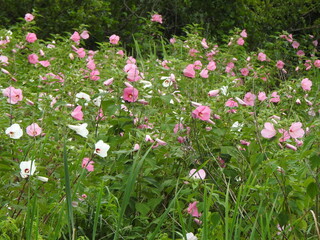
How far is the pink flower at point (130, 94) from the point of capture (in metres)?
2.63

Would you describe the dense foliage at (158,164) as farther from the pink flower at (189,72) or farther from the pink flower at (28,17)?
the pink flower at (28,17)

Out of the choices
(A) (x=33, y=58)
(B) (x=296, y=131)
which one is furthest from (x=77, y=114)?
(A) (x=33, y=58)


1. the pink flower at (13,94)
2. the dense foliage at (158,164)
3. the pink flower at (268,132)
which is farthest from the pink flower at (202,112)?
the pink flower at (13,94)

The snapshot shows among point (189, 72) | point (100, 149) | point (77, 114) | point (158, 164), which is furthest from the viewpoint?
point (189, 72)

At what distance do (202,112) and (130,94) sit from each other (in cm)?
33

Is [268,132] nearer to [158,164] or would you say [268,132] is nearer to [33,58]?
[158,164]

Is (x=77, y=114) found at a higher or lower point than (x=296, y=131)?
lower

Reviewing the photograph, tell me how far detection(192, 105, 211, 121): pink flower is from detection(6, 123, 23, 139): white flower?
28.1 inches

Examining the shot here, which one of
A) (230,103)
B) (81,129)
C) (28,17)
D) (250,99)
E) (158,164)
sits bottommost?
(28,17)

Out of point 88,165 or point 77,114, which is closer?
point 88,165

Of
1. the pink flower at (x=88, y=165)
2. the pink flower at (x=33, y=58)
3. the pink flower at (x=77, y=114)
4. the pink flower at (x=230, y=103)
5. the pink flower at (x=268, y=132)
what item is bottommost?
the pink flower at (x=33, y=58)

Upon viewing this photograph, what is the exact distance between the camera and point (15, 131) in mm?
2484

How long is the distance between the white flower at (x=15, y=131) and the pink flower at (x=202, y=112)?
2.34 ft

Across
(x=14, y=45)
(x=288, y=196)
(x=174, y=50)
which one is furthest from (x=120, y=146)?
(x=174, y=50)
